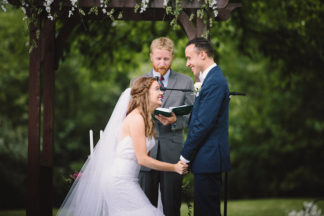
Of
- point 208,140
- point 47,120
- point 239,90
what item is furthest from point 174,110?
point 239,90

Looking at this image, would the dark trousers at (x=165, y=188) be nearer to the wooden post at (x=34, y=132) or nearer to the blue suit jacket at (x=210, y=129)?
the blue suit jacket at (x=210, y=129)

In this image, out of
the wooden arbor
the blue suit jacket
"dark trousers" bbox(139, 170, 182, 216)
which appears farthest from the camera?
the wooden arbor

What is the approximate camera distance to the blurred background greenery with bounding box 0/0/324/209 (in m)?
7.98

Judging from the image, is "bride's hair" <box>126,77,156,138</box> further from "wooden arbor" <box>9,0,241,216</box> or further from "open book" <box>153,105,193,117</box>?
"wooden arbor" <box>9,0,241,216</box>

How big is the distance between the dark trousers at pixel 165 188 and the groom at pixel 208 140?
0.50 m

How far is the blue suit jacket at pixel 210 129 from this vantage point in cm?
329

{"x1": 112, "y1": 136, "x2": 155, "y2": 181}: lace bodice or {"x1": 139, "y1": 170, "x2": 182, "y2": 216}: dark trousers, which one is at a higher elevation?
{"x1": 112, "y1": 136, "x2": 155, "y2": 181}: lace bodice

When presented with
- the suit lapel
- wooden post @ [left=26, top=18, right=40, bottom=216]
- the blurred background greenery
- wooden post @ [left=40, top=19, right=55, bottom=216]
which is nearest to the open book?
the suit lapel

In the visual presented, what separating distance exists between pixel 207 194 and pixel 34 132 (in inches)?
83.5

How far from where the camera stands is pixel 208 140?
3.39 meters

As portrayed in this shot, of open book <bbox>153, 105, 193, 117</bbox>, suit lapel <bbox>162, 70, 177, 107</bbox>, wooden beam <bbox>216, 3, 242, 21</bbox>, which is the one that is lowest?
open book <bbox>153, 105, 193, 117</bbox>

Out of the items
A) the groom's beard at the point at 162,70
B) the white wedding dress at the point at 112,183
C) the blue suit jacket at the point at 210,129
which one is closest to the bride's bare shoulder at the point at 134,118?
the white wedding dress at the point at 112,183

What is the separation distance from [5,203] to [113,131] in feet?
26.2

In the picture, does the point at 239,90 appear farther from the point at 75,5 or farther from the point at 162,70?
the point at 75,5
